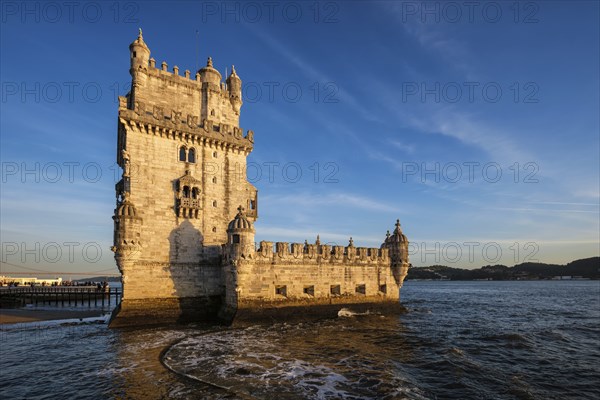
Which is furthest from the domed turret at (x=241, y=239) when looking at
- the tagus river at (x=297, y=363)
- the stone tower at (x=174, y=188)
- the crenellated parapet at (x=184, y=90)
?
the crenellated parapet at (x=184, y=90)

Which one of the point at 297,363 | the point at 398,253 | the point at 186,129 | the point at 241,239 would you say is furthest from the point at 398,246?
the point at 186,129

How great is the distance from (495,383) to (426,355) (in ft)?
13.9

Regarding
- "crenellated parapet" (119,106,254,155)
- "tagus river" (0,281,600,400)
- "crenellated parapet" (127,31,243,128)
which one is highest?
"crenellated parapet" (127,31,243,128)

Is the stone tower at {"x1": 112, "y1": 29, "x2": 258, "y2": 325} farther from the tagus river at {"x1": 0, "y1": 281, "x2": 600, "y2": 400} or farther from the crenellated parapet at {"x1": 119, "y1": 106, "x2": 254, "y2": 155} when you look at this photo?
the tagus river at {"x1": 0, "y1": 281, "x2": 600, "y2": 400}

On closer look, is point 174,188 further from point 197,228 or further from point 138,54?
point 138,54

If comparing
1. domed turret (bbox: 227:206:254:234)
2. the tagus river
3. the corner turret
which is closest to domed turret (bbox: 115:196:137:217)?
domed turret (bbox: 227:206:254:234)

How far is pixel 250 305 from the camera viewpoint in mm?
24797

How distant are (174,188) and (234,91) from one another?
11.1 m

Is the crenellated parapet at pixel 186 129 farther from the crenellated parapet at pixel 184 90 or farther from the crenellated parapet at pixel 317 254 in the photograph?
the crenellated parapet at pixel 317 254

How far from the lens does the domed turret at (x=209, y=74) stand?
2939 cm

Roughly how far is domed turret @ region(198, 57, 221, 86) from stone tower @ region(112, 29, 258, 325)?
0.09 m

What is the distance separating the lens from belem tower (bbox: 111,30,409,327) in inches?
960

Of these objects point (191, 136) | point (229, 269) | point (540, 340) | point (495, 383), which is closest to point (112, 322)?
point (229, 269)

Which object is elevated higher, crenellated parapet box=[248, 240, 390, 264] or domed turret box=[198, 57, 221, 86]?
domed turret box=[198, 57, 221, 86]
